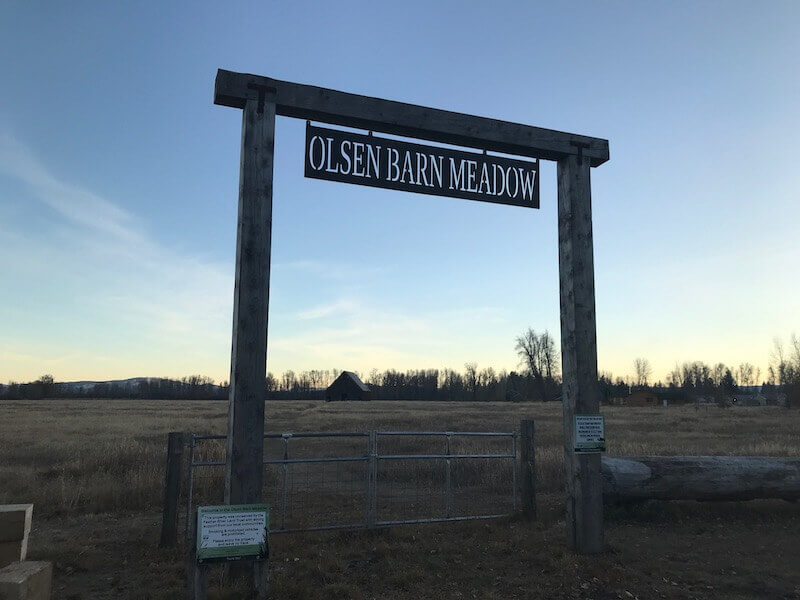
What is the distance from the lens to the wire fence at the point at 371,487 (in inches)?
326

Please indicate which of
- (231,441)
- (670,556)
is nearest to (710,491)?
(670,556)

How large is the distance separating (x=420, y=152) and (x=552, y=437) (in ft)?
57.5

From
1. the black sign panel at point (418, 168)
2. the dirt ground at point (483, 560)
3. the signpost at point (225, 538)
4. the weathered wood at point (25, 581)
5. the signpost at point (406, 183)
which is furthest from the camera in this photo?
the black sign panel at point (418, 168)

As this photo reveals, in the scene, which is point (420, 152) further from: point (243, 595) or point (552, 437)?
point (552, 437)

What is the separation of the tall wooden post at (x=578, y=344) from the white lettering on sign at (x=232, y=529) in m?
3.55

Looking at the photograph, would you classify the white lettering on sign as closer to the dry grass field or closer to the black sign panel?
the dry grass field

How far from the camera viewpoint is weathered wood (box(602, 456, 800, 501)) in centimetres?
852

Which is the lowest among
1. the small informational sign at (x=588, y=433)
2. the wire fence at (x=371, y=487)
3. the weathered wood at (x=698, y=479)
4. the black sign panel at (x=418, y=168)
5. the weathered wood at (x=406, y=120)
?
the wire fence at (x=371, y=487)

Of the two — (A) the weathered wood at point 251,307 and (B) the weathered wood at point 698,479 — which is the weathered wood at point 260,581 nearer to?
(A) the weathered wood at point 251,307

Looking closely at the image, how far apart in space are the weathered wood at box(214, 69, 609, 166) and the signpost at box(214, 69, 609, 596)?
12 millimetres

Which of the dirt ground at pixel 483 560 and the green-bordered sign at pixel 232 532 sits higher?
the green-bordered sign at pixel 232 532

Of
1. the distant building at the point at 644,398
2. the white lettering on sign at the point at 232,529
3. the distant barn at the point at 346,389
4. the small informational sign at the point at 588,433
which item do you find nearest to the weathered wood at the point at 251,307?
the white lettering on sign at the point at 232,529

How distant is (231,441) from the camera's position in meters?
5.27

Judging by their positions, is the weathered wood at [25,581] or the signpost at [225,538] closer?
the weathered wood at [25,581]
